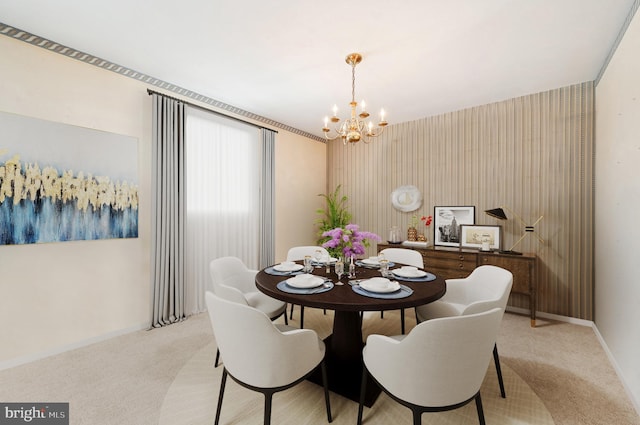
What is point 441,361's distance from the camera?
1238 mm

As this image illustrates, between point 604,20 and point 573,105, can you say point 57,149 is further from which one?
point 573,105

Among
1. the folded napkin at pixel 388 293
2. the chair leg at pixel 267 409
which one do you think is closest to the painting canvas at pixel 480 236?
the folded napkin at pixel 388 293

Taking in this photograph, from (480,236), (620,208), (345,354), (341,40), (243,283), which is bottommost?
(345,354)

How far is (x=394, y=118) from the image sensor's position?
4348 mm

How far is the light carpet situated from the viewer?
5.64ft

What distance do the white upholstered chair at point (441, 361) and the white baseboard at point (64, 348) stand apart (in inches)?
112

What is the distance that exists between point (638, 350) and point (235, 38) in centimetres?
378

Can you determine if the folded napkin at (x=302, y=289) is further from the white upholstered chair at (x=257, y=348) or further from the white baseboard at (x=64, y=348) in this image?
the white baseboard at (x=64, y=348)

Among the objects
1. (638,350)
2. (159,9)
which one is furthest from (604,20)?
(159,9)

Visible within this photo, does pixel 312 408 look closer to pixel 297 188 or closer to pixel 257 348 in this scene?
pixel 257 348

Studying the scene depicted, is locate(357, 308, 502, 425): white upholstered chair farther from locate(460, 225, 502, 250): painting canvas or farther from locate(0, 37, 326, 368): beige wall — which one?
locate(0, 37, 326, 368): beige wall

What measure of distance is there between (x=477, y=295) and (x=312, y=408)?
156 centimetres

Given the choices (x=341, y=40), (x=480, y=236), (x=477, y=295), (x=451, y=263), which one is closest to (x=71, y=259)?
(x=341, y=40)

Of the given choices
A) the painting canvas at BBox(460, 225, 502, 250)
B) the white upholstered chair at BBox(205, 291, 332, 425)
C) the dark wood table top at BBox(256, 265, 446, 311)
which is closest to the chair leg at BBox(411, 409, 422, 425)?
the dark wood table top at BBox(256, 265, 446, 311)
